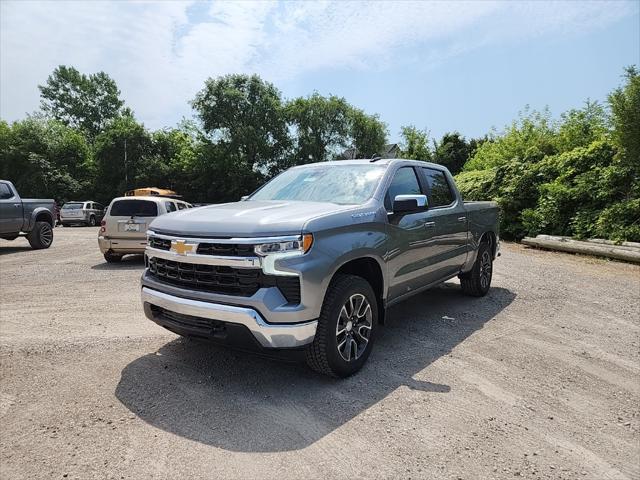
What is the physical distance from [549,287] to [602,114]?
1245 cm

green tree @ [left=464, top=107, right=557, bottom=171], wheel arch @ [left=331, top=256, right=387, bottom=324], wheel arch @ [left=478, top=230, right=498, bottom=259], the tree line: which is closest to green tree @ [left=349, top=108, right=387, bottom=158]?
the tree line

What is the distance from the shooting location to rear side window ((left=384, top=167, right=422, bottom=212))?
440 cm

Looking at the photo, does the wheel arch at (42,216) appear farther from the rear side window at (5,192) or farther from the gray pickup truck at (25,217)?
the rear side window at (5,192)

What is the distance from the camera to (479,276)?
642cm

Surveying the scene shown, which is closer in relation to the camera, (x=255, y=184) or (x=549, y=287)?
(x=549, y=287)

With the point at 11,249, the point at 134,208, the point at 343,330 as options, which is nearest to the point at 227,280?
the point at 343,330

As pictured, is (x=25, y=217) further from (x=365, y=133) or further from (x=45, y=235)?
(x=365, y=133)

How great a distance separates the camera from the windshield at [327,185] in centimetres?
438

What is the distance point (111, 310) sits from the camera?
5.92 meters

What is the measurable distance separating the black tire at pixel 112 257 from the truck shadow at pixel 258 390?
6.61 meters

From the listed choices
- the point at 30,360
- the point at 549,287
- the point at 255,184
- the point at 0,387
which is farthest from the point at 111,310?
the point at 255,184

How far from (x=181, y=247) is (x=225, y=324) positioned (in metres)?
0.74

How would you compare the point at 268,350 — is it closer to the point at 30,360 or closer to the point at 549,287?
the point at 30,360

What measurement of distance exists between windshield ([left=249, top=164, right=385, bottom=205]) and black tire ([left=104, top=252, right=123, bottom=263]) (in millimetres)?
6555
